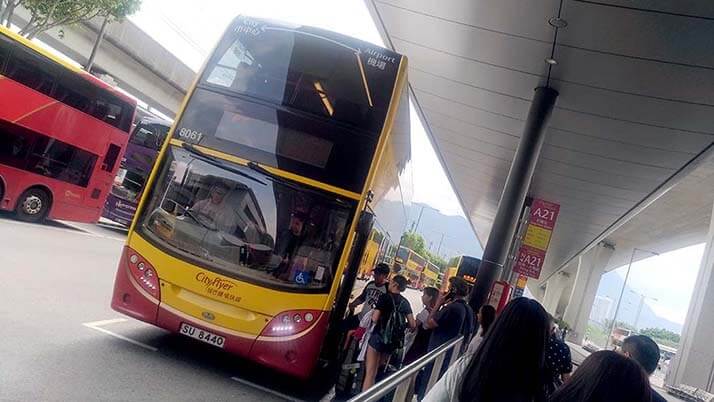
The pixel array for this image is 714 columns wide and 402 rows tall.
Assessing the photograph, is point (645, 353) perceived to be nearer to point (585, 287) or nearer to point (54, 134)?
point (54, 134)

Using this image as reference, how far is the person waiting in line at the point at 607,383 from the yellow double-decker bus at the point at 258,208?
407 cm

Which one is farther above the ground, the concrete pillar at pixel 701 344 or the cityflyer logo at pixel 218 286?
the concrete pillar at pixel 701 344

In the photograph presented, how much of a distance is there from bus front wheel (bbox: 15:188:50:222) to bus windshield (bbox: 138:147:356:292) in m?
8.35

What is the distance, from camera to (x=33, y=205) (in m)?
13.2

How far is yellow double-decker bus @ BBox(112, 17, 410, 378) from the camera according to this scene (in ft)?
19.9

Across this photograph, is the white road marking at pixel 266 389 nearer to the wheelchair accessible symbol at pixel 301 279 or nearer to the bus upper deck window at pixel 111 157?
the wheelchair accessible symbol at pixel 301 279

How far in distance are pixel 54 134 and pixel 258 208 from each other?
344 inches

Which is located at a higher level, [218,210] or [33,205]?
[218,210]

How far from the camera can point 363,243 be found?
703cm

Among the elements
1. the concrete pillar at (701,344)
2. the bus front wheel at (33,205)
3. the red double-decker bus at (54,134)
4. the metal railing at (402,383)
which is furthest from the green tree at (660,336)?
the metal railing at (402,383)

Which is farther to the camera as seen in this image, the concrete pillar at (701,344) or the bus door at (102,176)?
the concrete pillar at (701,344)

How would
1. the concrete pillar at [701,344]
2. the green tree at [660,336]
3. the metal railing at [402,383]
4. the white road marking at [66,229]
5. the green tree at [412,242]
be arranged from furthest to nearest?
the green tree at [660,336]
the green tree at [412,242]
the concrete pillar at [701,344]
the white road marking at [66,229]
the metal railing at [402,383]

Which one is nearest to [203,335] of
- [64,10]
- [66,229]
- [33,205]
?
[33,205]

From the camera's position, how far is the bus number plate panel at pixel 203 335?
6020 millimetres
